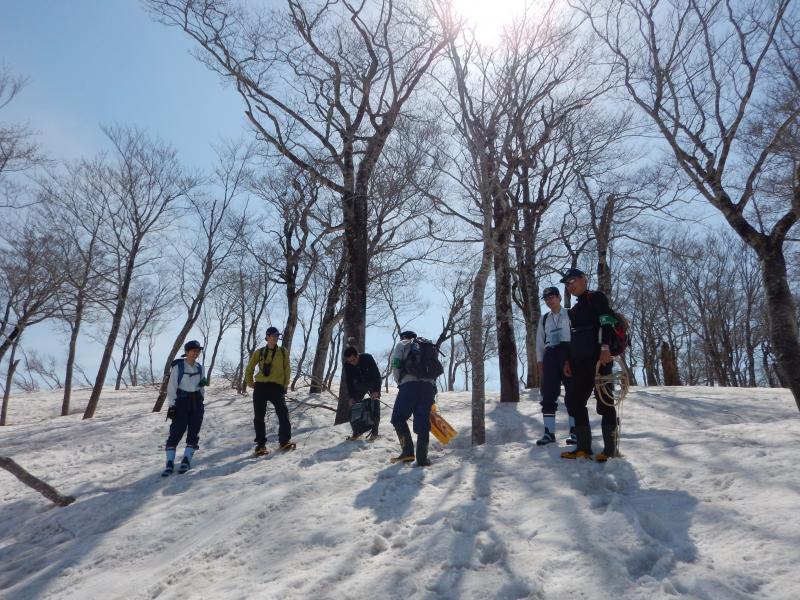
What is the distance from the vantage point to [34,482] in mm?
6059

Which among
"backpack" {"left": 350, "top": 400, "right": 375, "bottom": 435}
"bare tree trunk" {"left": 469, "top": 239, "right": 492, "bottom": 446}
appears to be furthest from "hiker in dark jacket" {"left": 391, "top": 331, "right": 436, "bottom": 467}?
"backpack" {"left": 350, "top": 400, "right": 375, "bottom": 435}

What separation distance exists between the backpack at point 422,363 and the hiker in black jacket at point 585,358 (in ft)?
5.52

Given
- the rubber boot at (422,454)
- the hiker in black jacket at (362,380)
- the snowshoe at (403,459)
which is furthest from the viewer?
the hiker in black jacket at (362,380)

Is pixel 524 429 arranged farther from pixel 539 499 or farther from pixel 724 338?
pixel 724 338

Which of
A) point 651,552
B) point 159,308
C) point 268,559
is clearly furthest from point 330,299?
point 159,308

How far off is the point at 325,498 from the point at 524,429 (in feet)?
16.4

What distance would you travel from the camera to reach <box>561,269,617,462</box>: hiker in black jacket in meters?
5.30

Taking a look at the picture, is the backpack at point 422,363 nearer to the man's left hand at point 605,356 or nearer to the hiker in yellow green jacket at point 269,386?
the man's left hand at point 605,356

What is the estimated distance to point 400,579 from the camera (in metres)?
3.35

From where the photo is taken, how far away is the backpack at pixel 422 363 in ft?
21.0

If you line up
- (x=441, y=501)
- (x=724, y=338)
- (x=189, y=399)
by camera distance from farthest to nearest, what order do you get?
1. (x=724, y=338)
2. (x=189, y=399)
3. (x=441, y=501)

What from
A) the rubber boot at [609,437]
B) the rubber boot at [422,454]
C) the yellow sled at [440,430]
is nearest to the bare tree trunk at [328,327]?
the yellow sled at [440,430]

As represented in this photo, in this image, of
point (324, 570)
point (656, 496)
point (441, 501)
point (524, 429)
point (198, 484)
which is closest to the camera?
point (324, 570)

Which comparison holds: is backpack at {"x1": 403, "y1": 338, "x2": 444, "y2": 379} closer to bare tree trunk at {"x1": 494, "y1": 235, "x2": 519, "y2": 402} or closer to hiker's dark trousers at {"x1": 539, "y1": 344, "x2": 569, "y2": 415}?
hiker's dark trousers at {"x1": 539, "y1": 344, "x2": 569, "y2": 415}
